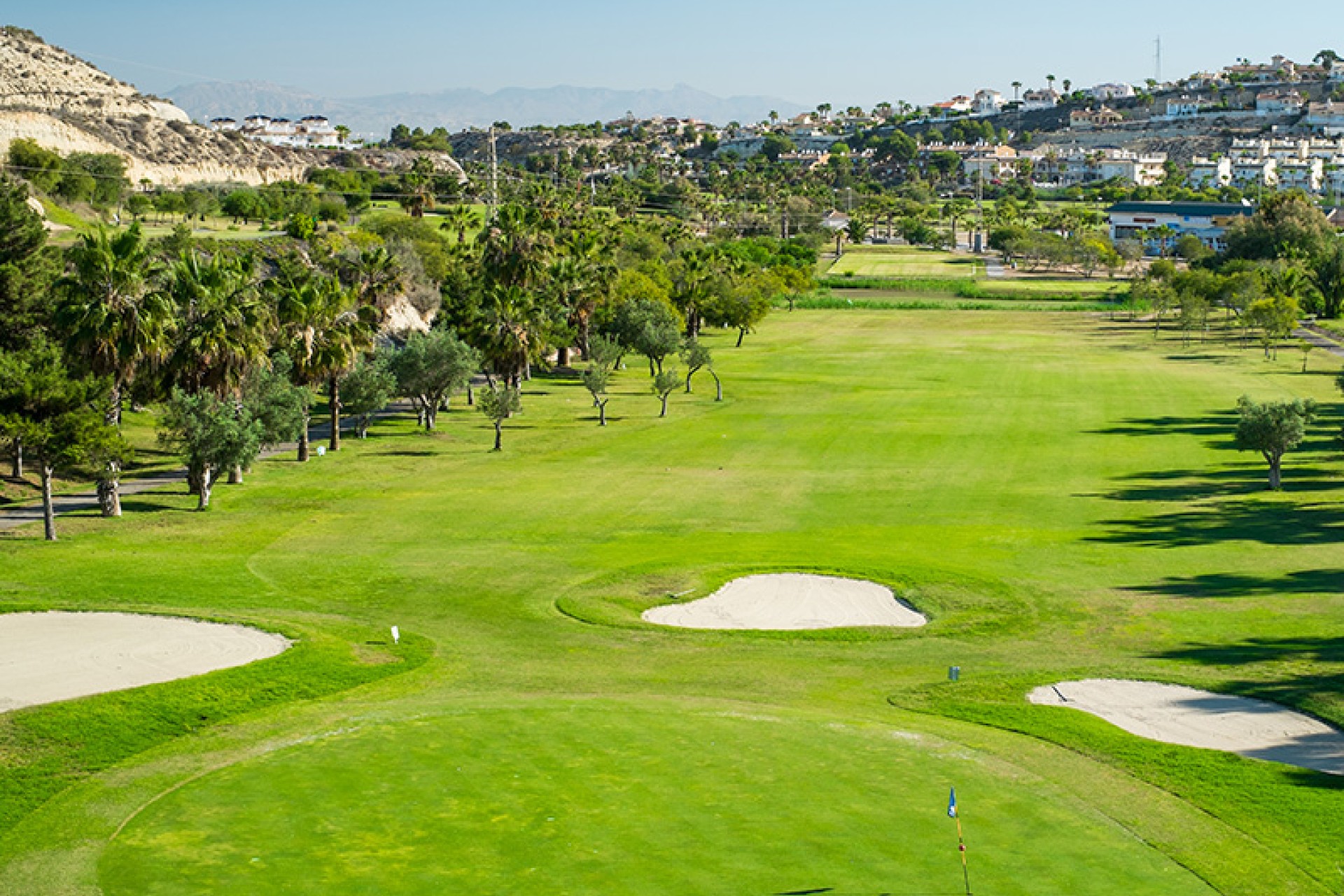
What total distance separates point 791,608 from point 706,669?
6.99 meters

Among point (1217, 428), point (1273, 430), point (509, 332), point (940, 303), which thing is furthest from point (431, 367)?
point (940, 303)

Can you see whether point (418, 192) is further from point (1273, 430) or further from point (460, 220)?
point (1273, 430)

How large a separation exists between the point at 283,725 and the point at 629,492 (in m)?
31.3

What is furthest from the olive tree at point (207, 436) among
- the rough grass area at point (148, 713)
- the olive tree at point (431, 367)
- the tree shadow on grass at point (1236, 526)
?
the tree shadow on grass at point (1236, 526)

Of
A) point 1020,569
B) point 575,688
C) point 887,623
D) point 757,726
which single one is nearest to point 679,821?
point 757,726

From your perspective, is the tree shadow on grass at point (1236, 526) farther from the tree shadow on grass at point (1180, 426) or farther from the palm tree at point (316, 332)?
the palm tree at point (316, 332)

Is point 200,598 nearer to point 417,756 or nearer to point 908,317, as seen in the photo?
point 417,756

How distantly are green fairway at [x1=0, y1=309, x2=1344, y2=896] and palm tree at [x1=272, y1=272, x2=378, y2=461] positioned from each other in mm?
3982

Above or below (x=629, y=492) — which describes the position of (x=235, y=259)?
above

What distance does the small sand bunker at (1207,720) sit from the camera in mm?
29250

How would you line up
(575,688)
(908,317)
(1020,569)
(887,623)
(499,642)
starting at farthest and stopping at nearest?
(908,317)
(1020,569)
(887,623)
(499,642)
(575,688)

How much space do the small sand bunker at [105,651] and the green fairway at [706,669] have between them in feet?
4.11

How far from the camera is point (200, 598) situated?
4106 cm

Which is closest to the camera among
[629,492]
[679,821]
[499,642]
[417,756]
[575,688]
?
[679,821]
